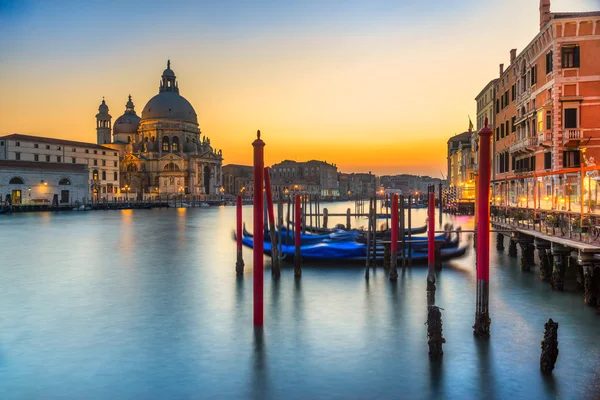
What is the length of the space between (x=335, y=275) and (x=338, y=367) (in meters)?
8.13

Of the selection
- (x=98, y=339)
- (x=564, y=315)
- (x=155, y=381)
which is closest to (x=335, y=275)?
(x=564, y=315)

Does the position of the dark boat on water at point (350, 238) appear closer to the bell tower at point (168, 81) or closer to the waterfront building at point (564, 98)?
the waterfront building at point (564, 98)

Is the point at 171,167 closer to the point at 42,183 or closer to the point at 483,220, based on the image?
the point at 42,183

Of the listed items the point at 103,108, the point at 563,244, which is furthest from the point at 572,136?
the point at 103,108

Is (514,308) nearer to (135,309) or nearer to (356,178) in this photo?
(135,309)

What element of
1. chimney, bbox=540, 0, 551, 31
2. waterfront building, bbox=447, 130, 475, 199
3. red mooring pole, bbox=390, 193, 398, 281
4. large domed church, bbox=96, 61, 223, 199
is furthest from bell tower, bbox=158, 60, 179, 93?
red mooring pole, bbox=390, 193, 398, 281

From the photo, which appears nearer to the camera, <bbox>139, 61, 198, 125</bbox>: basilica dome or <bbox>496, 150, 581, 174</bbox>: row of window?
<bbox>496, 150, 581, 174</bbox>: row of window

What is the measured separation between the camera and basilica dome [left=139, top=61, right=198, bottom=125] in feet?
320

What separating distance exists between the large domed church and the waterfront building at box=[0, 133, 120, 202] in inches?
455

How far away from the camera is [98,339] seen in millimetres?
9727

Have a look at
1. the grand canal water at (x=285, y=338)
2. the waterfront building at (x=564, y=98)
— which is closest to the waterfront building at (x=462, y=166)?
the waterfront building at (x=564, y=98)

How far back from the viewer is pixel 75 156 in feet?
242

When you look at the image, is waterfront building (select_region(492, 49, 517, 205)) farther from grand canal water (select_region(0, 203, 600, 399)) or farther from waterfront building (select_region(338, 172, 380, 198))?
waterfront building (select_region(338, 172, 380, 198))

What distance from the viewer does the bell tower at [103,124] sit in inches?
4016
